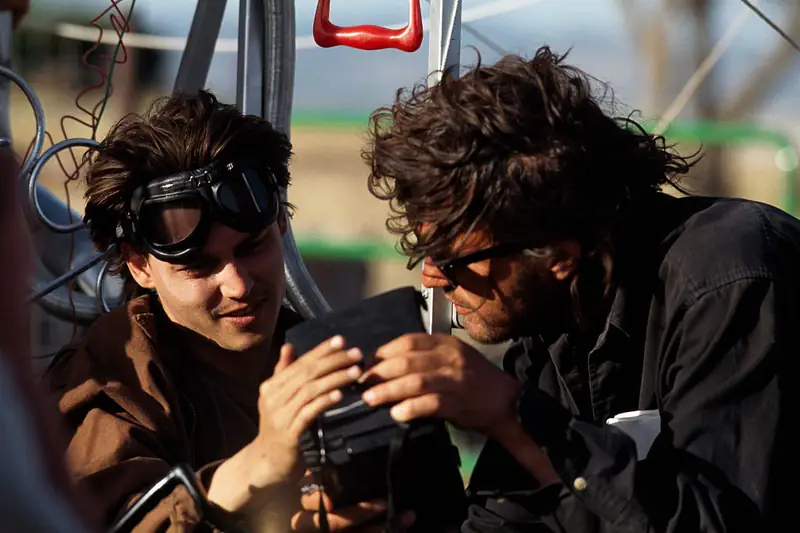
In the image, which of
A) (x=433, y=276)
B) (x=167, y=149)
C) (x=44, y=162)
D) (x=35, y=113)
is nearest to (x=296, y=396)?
(x=433, y=276)

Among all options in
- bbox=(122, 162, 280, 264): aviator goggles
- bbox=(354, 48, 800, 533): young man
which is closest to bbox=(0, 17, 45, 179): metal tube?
bbox=(122, 162, 280, 264): aviator goggles

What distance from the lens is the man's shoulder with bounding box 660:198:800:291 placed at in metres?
1.83

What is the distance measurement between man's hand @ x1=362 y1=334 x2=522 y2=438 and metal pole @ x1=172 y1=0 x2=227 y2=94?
6.14 feet

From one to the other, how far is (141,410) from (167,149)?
58 centimetres

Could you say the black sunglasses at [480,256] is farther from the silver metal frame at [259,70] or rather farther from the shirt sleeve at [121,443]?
the silver metal frame at [259,70]

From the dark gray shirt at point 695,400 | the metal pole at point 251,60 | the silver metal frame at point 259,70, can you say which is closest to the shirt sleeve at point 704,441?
the dark gray shirt at point 695,400

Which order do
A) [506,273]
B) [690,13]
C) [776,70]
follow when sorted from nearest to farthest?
1. [506,273]
2. [776,70]
3. [690,13]

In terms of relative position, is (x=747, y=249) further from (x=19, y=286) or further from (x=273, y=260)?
(x=19, y=286)

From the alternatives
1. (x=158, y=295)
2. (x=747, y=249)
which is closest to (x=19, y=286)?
(x=747, y=249)

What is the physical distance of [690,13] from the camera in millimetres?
8344

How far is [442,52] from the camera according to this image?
266 centimetres

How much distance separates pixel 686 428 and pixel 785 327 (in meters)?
0.22

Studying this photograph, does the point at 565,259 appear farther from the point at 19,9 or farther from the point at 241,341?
the point at 19,9

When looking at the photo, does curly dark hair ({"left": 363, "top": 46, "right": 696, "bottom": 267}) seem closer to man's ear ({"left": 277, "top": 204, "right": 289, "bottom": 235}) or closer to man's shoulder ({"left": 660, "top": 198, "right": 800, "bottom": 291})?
man's shoulder ({"left": 660, "top": 198, "right": 800, "bottom": 291})
